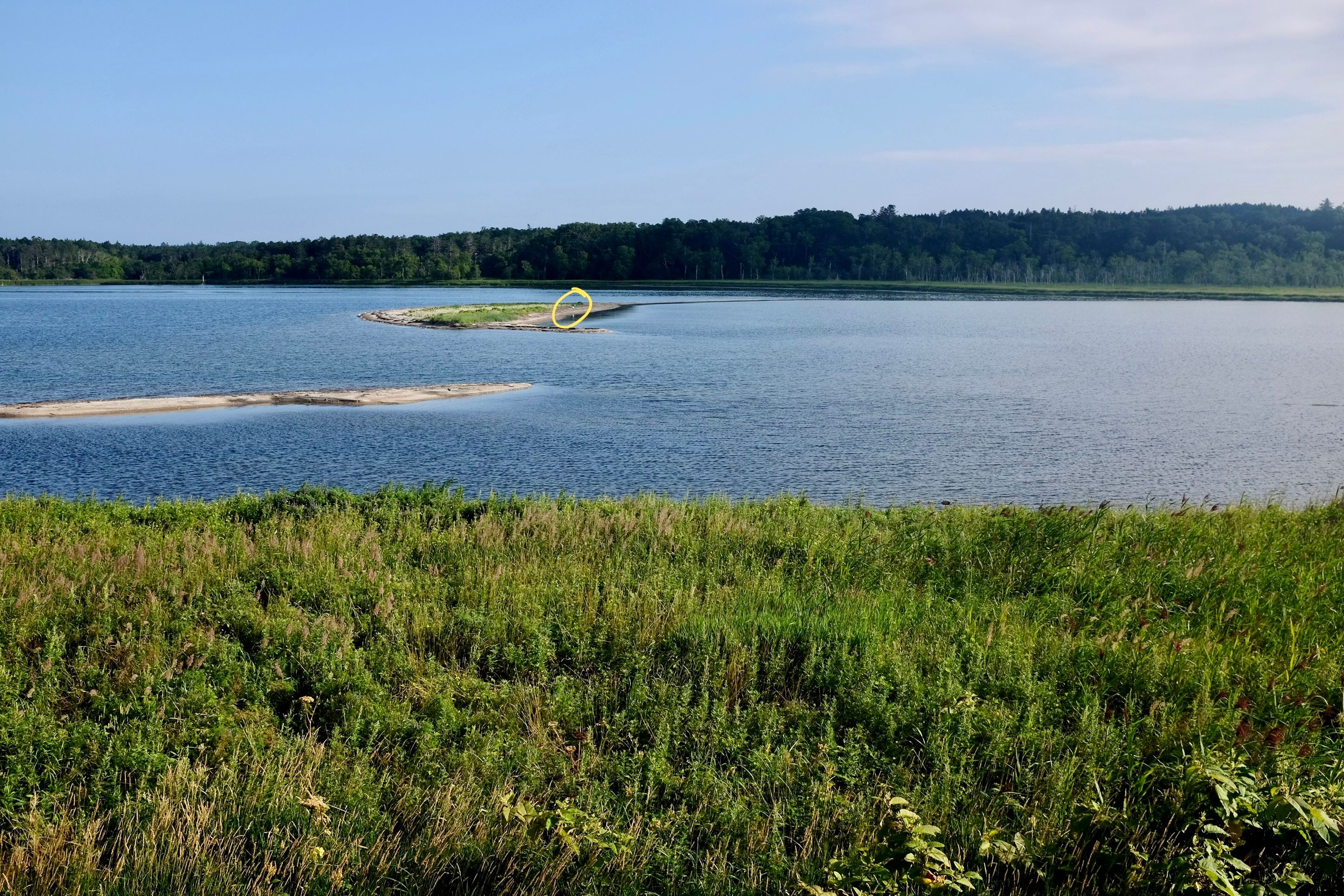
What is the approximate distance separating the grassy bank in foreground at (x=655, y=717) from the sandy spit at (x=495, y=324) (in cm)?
8411

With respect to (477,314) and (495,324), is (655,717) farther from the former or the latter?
(477,314)

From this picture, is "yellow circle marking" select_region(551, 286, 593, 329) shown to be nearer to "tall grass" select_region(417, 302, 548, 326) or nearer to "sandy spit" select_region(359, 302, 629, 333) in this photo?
"sandy spit" select_region(359, 302, 629, 333)

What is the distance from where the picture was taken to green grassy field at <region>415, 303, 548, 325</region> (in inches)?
4018

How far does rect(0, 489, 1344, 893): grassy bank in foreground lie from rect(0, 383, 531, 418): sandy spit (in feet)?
97.4

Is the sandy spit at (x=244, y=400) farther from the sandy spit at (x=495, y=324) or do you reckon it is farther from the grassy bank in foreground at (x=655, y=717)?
the sandy spit at (x=495, y=324)

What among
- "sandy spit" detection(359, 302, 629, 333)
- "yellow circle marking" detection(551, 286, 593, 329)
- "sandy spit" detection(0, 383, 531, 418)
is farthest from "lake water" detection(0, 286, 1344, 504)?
"yellow circle marking" detection(551, 286, 593, 329)

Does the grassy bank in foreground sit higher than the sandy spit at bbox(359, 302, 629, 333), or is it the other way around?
the sandy spit at bbox(359, 302, 629, 333)

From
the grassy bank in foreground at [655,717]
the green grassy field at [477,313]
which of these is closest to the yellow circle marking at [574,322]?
the green grassy field at [477,313]

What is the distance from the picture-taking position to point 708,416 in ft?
135

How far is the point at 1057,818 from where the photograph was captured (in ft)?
23.1

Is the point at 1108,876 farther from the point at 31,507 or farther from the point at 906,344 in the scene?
the point at 906,344

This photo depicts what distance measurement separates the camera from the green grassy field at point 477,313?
102 meters

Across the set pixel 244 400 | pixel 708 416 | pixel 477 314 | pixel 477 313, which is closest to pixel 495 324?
pixel 477 314

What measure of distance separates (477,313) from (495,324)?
5.19 meters
